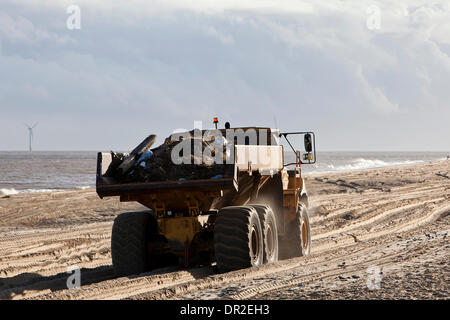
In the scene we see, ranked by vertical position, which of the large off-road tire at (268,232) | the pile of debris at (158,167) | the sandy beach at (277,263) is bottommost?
the sandy beach at (277,263)

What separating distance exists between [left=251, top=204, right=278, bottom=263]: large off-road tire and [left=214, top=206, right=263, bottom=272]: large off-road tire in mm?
652

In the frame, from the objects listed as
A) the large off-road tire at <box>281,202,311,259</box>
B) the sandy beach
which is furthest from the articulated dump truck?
the large off-road tire at <box>281,202,311,259</box>

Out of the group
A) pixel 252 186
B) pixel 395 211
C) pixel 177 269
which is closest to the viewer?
pixel 177 269

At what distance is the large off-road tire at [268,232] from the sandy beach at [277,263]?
270 mm

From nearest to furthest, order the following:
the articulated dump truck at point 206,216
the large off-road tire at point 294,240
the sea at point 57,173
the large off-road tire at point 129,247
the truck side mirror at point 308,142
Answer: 1. the articulated dump truck at point 206,216
2. the large off-road tire at point 129,247
3. the truck side mirror at point 308,142
4. the large off-road tire at point 294,240
5. the sea at point 57,173

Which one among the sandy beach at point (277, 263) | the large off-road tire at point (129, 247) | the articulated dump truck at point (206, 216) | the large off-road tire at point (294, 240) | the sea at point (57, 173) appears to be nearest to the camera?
the sandy beach at point (277, 263)

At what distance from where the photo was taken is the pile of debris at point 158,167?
8.86 metres

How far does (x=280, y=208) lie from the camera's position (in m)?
11.4

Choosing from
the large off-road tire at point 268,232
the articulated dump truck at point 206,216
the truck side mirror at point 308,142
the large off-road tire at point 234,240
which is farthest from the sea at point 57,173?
the large off-road tire at point 234,240

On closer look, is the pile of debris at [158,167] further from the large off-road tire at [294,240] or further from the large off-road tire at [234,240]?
the large off-road tire at [294,240]

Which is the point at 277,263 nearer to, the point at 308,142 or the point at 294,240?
the point at 294,240
